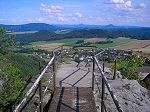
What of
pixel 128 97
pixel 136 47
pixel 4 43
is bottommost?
pixel 136 47

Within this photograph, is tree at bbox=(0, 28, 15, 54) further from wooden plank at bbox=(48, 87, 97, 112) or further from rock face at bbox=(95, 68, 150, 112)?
wooden plank at bbox=(48, 87, 97, 112)

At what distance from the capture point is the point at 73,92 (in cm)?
855

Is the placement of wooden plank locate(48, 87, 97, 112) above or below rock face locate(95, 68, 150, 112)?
above

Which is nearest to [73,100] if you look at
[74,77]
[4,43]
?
[74,77]

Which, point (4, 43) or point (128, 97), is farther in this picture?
point (4, 43)

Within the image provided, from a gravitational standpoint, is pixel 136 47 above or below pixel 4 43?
below

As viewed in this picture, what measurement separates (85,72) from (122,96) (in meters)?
3.71

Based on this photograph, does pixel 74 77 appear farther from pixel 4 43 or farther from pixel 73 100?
pixel 4 43

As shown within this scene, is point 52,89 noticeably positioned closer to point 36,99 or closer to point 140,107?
point 36,99

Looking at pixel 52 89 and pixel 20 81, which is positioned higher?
pixel 52 89

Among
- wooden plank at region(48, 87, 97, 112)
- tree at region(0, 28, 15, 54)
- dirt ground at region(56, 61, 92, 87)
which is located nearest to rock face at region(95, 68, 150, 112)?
wooden plank at region(48, 87, 97, 112)

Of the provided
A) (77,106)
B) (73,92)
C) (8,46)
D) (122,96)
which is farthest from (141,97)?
(8,46)

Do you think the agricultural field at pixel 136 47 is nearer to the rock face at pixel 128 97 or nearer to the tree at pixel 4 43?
the tree at pixel 4 43

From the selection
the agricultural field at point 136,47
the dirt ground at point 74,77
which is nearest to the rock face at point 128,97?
the dirt ground at point 74,77
